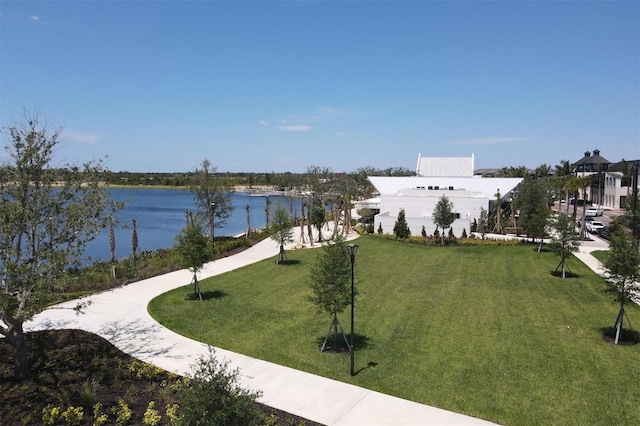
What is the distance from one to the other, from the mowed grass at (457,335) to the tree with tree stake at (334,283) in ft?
Result: 3.30

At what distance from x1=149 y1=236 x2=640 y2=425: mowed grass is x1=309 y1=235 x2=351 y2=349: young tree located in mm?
1033

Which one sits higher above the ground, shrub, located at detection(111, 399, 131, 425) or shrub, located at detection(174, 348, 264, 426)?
shrub, located at detection(174, 348, 264, 426)

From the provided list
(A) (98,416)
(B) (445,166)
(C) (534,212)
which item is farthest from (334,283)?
(B) (445,166)

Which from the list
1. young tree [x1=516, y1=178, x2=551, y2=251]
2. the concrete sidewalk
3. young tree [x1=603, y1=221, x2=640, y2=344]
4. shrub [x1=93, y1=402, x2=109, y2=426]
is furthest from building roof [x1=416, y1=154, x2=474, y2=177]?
shrub [x1=93, y1=402, x2=109, y2=426]

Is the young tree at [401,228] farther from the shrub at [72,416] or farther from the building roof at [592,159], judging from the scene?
the building roof at [592,159]

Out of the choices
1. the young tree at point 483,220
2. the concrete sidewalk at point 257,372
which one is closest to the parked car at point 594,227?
the young tree at point 483,220

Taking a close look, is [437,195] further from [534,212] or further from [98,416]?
[98,416]

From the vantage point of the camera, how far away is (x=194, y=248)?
18.5 m

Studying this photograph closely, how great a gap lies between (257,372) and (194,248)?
26.9 feet

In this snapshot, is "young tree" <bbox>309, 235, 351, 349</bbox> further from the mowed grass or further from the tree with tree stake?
the mowed grass

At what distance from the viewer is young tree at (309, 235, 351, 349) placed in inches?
514

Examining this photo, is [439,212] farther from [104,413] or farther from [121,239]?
[121,239]

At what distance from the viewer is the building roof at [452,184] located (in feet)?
158

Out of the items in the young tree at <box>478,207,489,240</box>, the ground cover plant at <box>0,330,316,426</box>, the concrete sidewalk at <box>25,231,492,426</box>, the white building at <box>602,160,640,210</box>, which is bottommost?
the concrete sidewalk at <box>25,231,492,426</box>
